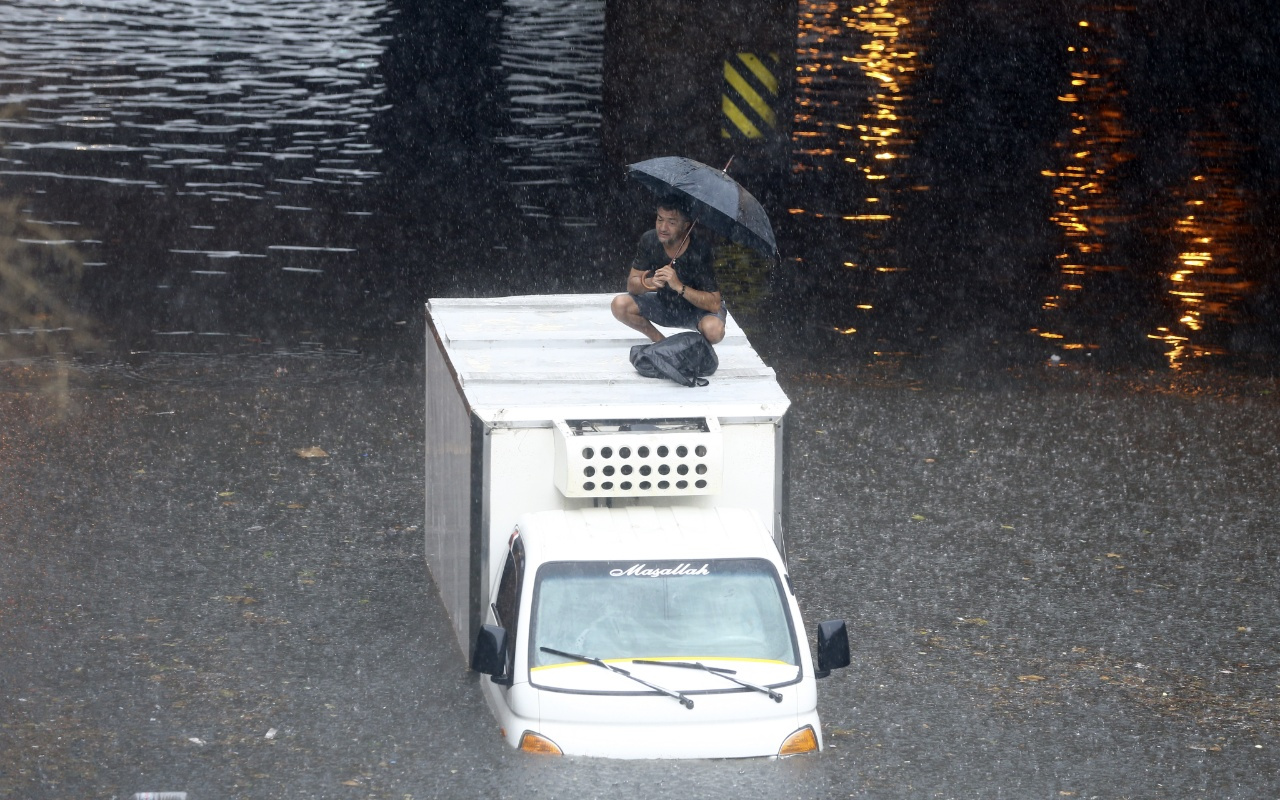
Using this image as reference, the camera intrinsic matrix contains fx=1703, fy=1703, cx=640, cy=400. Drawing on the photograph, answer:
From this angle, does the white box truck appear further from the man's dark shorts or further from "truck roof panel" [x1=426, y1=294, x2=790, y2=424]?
the man's dark shorts

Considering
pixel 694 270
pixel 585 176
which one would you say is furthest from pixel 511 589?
pixel 585 176

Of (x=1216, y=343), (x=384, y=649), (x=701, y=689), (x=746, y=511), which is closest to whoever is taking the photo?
(x=701, y=689)

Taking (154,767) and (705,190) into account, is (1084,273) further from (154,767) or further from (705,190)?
(154,767)

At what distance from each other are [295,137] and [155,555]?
14.2 m

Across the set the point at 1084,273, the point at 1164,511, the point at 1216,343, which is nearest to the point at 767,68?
the point at 1084,273

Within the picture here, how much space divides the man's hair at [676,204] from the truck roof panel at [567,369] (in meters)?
0.77

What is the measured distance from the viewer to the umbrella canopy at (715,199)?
907 centimetres

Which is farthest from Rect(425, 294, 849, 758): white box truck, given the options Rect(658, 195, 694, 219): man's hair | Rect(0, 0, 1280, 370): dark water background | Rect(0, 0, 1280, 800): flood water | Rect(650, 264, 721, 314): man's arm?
Rect(0, 0, 1280, 370): dark water background

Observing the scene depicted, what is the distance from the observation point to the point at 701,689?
Answer: 24.3 feet

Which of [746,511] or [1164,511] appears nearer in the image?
[746,511]

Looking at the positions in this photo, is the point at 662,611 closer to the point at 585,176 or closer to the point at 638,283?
the point at 638,283

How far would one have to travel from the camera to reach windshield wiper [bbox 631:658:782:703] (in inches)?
291

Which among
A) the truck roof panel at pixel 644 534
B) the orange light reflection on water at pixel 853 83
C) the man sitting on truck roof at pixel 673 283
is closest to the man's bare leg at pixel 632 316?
the man sitting on truck roof at pixel 673 283

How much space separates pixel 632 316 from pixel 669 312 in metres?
0.27
